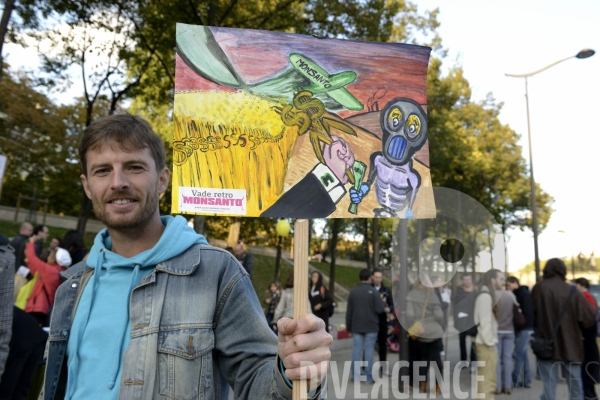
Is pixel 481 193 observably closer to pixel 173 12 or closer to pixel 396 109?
pixel 173 12

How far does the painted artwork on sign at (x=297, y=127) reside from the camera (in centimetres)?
206

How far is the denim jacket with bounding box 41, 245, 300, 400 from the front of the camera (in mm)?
1852

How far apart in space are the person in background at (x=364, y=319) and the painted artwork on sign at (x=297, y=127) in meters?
8.25

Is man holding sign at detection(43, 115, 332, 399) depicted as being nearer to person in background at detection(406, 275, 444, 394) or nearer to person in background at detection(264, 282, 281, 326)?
person in background at detection(406, 275, 444, 394)

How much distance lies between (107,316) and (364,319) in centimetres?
870

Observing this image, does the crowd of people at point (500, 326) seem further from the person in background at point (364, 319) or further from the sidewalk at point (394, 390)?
the sidewalk at point (394, 390)

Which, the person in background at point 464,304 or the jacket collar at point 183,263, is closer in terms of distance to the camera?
the jacket collar at point 183,263

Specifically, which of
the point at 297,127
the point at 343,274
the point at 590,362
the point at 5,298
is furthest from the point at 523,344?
the point at 343,274

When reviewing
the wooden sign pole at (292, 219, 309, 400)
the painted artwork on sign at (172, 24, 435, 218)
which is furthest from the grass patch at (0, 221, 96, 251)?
the wooden sign pole at (292, 219, 309, 400)

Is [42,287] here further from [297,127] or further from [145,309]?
[297,127]

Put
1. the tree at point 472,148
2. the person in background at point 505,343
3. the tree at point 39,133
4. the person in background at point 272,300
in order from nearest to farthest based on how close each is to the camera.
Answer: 1. the person in background at point 505,343
2. the person in background at point 272,300
3. the tree at point 39,133
4. the tree at point 472,148

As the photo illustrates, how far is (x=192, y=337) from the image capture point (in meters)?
1.89

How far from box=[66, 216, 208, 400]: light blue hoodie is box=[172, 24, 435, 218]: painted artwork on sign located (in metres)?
0.15

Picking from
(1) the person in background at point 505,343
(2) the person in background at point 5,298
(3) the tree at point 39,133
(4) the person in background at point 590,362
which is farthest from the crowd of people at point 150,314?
(3) the tree at point 39,133
